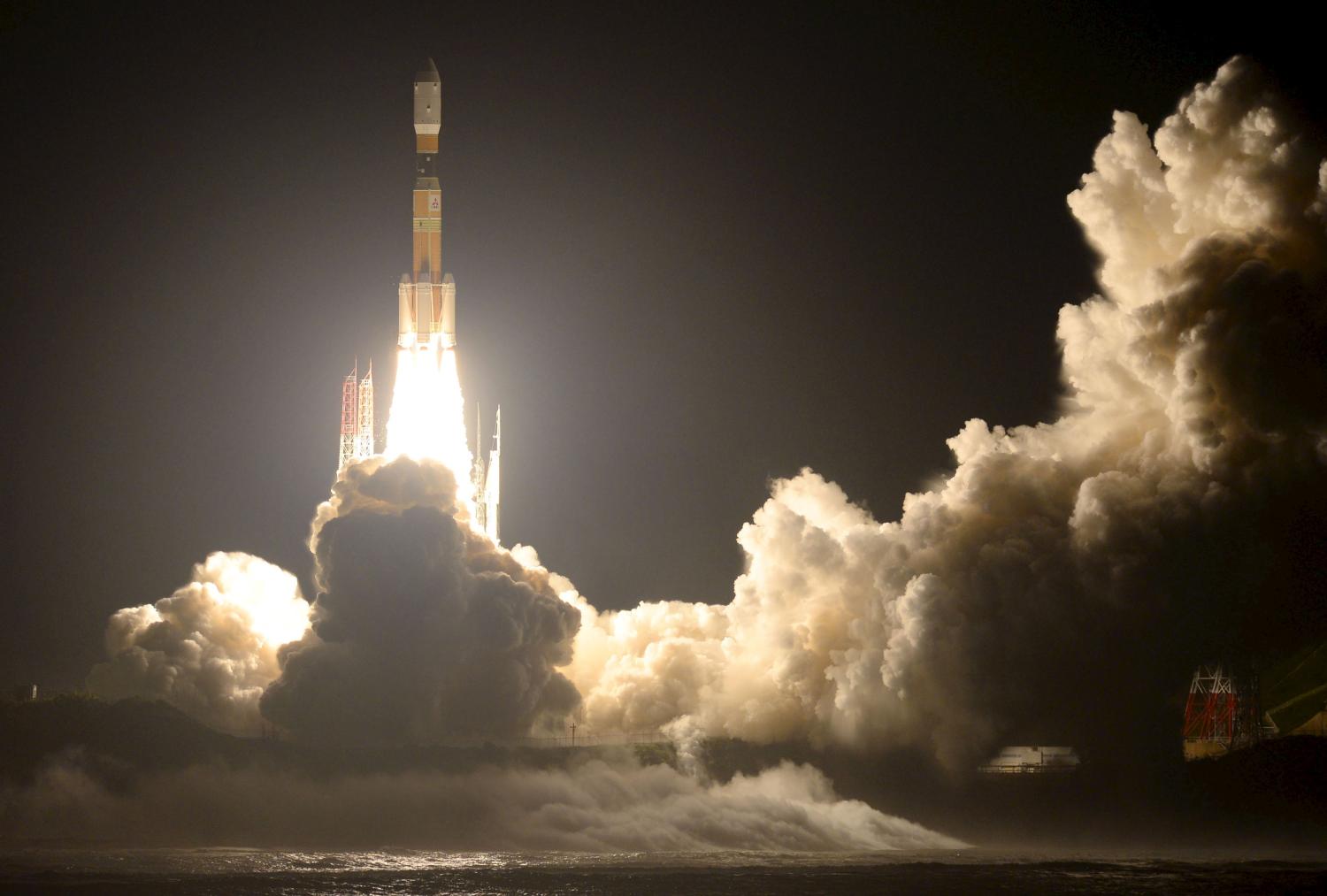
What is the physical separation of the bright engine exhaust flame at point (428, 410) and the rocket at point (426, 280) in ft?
2.22

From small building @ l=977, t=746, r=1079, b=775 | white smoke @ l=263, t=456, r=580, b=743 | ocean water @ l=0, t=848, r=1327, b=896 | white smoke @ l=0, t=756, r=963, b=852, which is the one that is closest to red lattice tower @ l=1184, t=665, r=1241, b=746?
ocean water @ l=0, t=848, r=1327, b=896

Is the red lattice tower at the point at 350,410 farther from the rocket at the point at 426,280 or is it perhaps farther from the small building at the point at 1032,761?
the small building at the point at 1032,761

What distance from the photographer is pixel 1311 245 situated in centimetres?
6156

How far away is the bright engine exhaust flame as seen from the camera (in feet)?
247

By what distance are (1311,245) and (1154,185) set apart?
617cm

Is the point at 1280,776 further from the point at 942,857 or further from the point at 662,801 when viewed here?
the point at 662,801

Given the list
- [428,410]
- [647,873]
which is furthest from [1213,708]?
[428,410]

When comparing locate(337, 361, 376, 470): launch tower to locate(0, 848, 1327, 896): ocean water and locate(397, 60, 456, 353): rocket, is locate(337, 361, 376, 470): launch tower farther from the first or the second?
locate(0, 848, 1327, 896): ocean water

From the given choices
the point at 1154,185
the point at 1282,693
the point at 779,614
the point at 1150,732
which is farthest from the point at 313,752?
the point at 1282,693

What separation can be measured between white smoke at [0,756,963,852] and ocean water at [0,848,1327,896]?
1.09 m

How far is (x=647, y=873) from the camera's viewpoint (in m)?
74.7

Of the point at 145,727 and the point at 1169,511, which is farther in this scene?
the point at 145,727

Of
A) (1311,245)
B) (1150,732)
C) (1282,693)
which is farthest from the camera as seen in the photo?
(1282,693)

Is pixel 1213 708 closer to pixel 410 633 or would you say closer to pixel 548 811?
pixel 548 811
